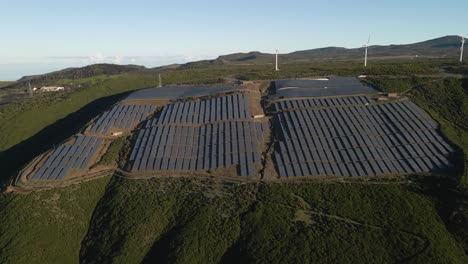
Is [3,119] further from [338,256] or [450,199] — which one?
[450,199]

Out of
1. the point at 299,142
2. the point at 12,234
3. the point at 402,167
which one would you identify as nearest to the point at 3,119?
the point at 12,234

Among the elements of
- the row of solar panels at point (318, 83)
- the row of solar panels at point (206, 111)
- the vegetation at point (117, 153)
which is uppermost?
the row of solar panels at point (318, 83)

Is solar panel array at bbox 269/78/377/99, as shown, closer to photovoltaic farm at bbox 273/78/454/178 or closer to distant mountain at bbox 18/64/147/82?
photovoltaic farm at bbox 273/78/454/178

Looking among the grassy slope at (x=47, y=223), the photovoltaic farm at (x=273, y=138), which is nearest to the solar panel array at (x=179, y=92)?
the photovoltaic farm at (x=273, y=138)

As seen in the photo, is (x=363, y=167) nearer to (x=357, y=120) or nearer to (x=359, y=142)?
(x=359, y=142)

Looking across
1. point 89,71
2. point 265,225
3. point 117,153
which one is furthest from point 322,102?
point 89,71

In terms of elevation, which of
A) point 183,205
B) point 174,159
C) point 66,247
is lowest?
point 66,247

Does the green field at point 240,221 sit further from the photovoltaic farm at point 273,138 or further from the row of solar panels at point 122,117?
the row of solar panels at point 122,117
